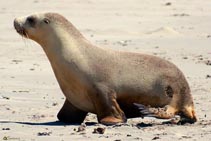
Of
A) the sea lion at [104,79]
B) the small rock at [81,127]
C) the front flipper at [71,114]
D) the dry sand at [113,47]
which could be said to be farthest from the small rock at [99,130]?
the front flipper at [71,114]

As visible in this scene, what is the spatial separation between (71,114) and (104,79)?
559mm

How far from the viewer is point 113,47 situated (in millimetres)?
16328

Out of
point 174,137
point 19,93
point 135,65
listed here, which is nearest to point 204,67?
point 19,93

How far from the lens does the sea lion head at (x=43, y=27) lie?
9.59m

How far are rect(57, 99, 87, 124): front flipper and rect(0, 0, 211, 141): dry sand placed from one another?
105 millimetres

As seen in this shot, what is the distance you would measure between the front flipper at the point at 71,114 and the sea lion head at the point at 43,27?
2.32 feet

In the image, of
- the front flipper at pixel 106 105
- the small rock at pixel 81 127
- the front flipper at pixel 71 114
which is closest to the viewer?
the small rock at pixel 81 127

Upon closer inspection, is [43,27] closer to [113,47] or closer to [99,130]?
[99,130]

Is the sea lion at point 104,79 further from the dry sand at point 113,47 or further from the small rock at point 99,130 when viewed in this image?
the small rock at point 99,130

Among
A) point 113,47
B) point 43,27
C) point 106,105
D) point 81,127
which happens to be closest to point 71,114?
point 106,105

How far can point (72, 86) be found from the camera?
932cm

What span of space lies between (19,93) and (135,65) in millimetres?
2242

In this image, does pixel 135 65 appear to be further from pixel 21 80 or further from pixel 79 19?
pixel 79 19

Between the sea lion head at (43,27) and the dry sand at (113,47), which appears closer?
the dry sand at (113,47)
